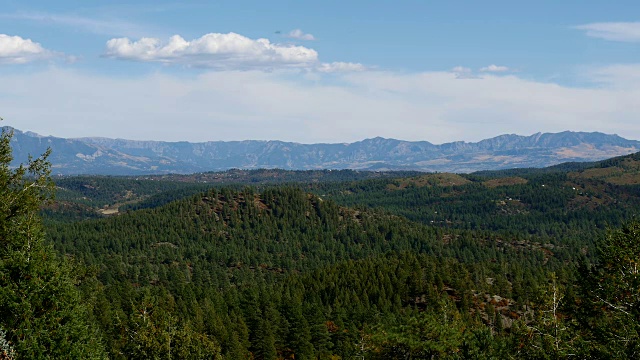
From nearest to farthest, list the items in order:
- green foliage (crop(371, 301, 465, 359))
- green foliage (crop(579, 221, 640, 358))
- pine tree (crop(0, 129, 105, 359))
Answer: pine tree (crop(0, 129, 105, 359)) → green foliage (crop(579, 221, 640, 358)) → green foliage (crop(371, 301, 465, 359))

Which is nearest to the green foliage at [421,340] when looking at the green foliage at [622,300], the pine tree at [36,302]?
the green foliage at [622,300]

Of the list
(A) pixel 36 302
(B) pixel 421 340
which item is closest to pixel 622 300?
(B) pixel 421 340

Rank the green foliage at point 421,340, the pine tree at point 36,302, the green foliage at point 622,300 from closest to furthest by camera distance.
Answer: the pine tree at point 36,302
the green foliage at point 622,300
the green foliage at point 421,340

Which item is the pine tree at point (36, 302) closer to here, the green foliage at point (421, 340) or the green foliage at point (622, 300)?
the green foliage at point (622, 300)

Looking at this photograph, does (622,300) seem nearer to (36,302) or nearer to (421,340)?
(421,340)

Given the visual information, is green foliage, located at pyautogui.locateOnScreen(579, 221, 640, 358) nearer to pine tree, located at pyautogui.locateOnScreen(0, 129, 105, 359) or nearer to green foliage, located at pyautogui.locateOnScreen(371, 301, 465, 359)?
green foliage, located at pyautogui.locateOnScreen(371, 301, 465, 359)

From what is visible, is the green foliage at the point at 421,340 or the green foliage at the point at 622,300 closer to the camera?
the green foliage at the point at 622,300

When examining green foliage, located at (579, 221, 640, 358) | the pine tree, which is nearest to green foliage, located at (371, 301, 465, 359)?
green foliage, located at (579, 221, 640, 358)

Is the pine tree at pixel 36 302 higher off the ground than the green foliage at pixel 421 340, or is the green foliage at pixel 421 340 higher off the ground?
the pine tree at pixel 36 302

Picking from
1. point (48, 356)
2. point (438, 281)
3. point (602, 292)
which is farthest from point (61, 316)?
point (438, 281)

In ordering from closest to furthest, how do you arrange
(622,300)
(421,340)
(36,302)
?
(36,302) < (622,300) < (421,340)

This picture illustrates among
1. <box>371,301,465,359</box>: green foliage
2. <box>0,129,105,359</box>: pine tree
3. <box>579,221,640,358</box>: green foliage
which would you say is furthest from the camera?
<box>371,301,465,359</box>: green foliage

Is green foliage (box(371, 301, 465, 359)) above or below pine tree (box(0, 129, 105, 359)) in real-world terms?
below

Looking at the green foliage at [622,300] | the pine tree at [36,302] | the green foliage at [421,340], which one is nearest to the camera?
the pine tree at [36,302]
